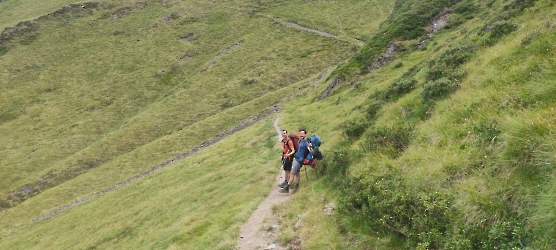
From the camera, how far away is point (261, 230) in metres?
13.9

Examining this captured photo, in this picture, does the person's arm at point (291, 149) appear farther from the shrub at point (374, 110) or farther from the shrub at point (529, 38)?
the shrub at point (529, 38)

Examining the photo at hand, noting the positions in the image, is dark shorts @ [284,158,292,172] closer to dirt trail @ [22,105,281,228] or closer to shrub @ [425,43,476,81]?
shrub @ [425,43,476,81]

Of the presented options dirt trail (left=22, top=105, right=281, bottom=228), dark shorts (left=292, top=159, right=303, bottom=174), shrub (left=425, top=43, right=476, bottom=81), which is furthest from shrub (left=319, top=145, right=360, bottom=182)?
dirt trail (left=22, top=105, right=281, bottom=228)

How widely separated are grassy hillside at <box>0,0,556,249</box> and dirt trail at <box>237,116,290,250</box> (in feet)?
1.72

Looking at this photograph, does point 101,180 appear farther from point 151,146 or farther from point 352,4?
Answer: point 352,4

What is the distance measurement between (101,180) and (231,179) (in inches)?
1197

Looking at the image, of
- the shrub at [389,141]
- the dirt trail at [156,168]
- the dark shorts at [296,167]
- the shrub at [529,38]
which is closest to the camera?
the shrub at [389,141]

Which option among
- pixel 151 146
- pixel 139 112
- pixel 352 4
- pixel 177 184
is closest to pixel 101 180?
pixel 151 146

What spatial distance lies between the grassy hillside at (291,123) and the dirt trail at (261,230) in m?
0.52

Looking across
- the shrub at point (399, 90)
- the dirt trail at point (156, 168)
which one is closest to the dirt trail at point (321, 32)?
the dirt trail at point (156, 168)

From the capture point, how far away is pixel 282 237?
12430 millimetres

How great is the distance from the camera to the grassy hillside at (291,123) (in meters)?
8.95

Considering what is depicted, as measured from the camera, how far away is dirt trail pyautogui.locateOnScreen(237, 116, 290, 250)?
42.3 feet

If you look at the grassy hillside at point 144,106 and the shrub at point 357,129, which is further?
the grassy hillside at point 144,106
